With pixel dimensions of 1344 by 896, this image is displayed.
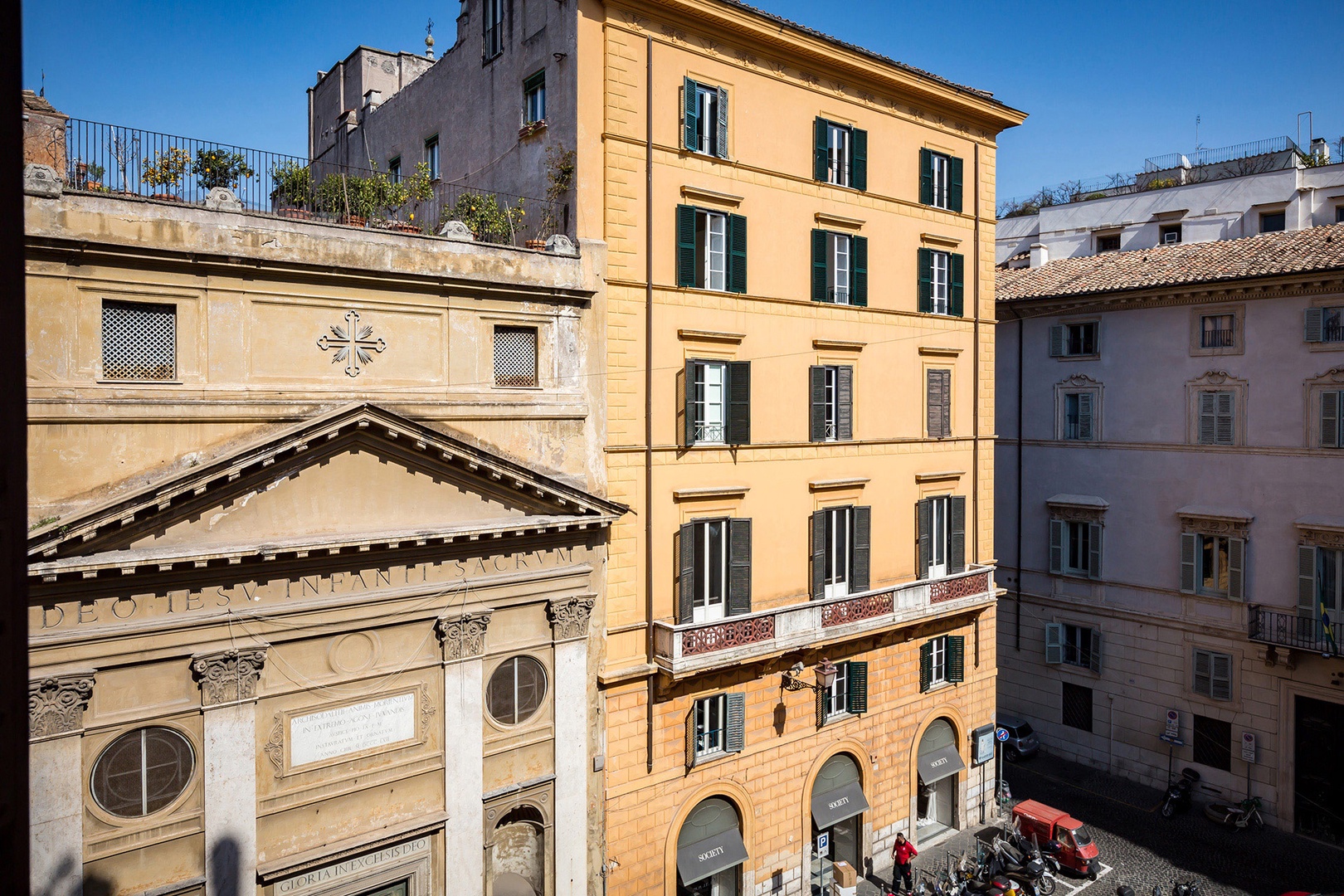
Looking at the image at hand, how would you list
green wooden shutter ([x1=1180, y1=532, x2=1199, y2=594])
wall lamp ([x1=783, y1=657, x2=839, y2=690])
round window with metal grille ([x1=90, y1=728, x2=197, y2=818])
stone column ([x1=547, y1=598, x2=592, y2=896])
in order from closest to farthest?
round window with metal grille ([x1=90, y1=728, x2=197, y2=818]) < stone column ([x1=547, y1=598, x2=592, y2=896]) < wall lamp ([x1=783, y1=657, x2=839, y2=690]) < green wooden shutter ([x1=1180, y1=532, x2=1199, y2=594])

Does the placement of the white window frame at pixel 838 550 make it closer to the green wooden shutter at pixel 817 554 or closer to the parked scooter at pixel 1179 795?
the green wooden shutter at pixel 817 554

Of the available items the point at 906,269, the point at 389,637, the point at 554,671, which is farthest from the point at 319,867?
the point at 906,269

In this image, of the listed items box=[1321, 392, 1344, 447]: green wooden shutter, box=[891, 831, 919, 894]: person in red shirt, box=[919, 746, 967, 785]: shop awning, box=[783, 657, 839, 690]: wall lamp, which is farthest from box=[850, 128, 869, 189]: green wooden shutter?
box=[891, 831, 919, 894]: person in red shirt

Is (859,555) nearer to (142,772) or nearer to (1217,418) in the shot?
(1217,418)

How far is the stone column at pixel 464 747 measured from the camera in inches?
681

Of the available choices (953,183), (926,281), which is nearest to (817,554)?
(926,281)

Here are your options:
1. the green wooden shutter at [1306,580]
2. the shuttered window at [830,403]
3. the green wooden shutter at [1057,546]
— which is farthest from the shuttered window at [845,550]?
the green wooden shutter at [1306,580]

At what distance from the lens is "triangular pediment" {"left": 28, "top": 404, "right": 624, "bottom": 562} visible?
13953 mm

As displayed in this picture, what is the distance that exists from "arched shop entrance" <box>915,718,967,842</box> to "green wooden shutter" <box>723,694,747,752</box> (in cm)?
712

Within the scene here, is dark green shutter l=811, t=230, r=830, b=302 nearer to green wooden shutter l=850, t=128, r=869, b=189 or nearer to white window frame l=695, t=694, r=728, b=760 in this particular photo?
green wooden shutter l=850, t=128, r=869, b=189

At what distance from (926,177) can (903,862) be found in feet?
60.5

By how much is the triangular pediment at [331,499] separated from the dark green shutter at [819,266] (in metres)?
7.88

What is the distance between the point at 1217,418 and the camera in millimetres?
28688

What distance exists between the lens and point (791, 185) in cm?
2206
